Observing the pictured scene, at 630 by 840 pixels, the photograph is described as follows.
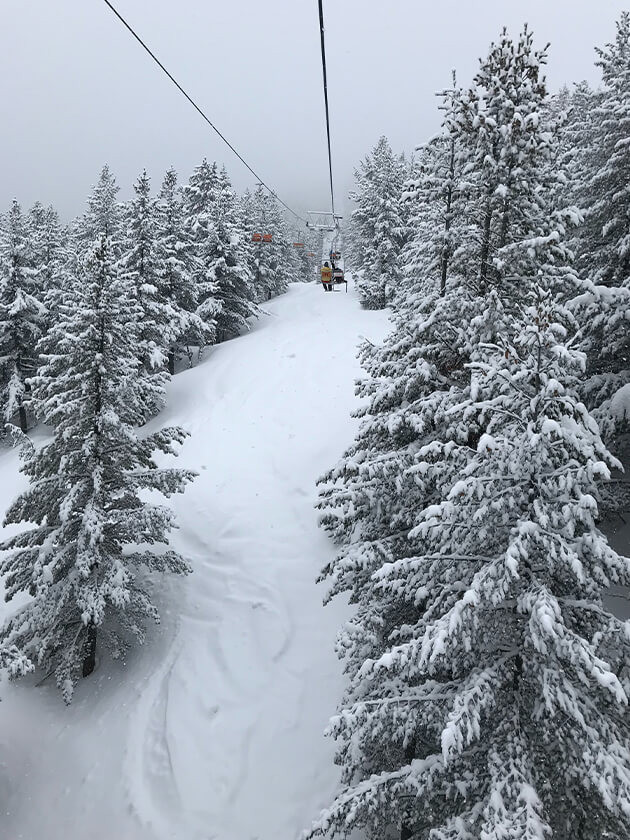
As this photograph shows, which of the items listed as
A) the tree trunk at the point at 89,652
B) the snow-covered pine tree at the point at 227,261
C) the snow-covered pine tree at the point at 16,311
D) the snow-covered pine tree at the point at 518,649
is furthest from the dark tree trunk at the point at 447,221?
the snow-covered pine tree at the point at 227,261

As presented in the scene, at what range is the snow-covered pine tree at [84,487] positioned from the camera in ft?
33.4

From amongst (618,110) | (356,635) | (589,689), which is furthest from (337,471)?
(618,110)

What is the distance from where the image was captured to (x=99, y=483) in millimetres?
10352

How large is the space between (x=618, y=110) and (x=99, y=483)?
44.9ft

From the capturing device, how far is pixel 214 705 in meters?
10.8

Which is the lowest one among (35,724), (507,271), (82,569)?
(35,724)

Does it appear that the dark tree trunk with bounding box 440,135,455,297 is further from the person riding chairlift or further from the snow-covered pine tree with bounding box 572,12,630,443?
the person riding chairlift

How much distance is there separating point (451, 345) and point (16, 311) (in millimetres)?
24086

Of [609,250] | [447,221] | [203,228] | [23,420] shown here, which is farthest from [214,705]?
[203,228]

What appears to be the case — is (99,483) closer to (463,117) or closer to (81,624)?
(81,624)

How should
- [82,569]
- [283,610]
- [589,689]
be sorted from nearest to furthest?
1. [589,689]
2. [82,569]
3. [283,610]

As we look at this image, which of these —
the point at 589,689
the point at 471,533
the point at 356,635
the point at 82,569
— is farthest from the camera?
the point at 82,569

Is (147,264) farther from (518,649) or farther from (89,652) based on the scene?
(518,649)

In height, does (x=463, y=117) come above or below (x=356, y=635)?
above
